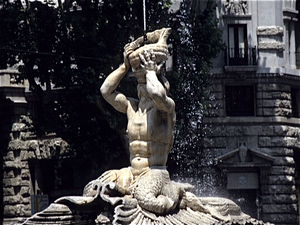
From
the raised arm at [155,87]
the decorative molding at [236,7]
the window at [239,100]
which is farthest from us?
the decorative molding at [236,7]

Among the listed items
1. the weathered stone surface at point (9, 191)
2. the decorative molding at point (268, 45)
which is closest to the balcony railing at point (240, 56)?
the decorative molding at point (268, 45)

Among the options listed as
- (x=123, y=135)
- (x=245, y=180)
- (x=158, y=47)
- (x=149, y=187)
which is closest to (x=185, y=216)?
(x=149, y=187)

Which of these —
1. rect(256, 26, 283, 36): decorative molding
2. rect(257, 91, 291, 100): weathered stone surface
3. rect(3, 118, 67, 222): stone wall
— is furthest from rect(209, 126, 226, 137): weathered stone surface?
rect(3, 118, 67, 222): stone wall

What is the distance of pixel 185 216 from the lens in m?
16.4

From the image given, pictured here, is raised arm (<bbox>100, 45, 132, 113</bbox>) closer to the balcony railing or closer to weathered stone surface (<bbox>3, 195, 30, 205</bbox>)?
the balcony railing

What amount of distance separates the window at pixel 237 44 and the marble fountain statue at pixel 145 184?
67.4 feet

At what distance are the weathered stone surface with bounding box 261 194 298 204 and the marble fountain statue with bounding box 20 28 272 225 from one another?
18.9 meters

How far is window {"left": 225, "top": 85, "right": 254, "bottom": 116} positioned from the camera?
37312 millimetres

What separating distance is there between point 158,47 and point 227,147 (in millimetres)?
20490

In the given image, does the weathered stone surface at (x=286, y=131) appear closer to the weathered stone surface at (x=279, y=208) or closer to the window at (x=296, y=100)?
the window at (x=296, y=100)

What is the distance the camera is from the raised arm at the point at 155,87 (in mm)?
15977

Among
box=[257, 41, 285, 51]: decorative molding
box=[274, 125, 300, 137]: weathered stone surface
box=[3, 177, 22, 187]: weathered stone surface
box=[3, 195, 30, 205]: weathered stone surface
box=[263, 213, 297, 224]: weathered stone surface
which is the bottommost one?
box=[263, 213, 297, 224]: weathered stone surface

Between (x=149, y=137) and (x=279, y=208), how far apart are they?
20116mm

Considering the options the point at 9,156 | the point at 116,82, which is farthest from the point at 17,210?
the point at 116,82
